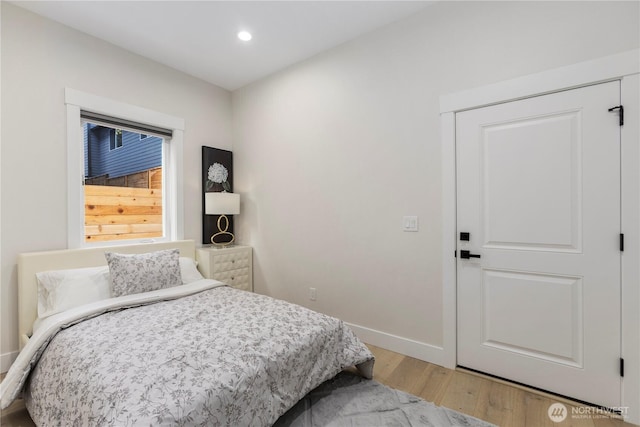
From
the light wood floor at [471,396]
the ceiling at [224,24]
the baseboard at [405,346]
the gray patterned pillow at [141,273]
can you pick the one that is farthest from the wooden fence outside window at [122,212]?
the baseboard at [405,346]

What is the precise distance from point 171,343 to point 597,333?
2.42 metres

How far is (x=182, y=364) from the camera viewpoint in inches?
53.3

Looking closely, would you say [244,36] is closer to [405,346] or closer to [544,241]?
[544,241]

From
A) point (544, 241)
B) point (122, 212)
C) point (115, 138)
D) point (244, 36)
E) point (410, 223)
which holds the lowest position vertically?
point (544, 241)

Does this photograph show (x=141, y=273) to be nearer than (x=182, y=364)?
No

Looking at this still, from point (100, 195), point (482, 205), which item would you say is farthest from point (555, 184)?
point (100, 195)

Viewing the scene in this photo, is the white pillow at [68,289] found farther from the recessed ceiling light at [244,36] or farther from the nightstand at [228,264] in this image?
the recessed ceiling light at [244,36]

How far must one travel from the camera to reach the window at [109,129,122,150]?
2.92 m

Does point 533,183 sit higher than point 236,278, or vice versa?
point 533,183

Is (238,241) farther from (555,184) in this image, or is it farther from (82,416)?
(555,184)

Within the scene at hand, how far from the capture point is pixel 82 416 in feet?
4.02

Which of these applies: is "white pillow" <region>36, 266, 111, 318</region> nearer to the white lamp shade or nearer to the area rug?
the white lamp shade

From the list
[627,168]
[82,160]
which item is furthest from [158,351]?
[627,168]

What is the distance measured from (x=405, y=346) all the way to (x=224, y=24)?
3.10 meters
